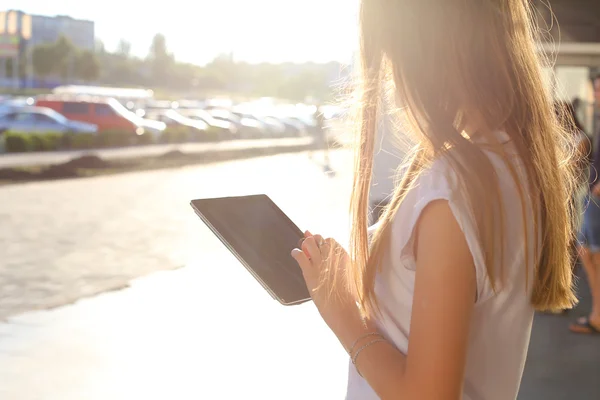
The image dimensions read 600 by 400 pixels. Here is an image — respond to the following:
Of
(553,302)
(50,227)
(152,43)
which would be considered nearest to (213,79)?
(152,43)

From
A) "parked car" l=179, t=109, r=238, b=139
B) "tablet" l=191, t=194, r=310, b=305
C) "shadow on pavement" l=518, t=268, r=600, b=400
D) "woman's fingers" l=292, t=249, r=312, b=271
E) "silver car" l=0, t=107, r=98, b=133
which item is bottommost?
"parked car" l=179, t=109, r=238, b=139

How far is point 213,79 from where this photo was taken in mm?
27016

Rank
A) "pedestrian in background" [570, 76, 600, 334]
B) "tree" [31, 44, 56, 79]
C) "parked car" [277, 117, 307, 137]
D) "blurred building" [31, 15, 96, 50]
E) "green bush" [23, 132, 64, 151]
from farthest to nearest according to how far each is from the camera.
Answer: "parked car" [277, 117, 307, 137], "tree" [31, 44, 56, 79], "blurred building" [31, 15, 96, 50], "green bush" [23, 132, 64, 151], "pedestrian in background" [570, 76, 600, 334]

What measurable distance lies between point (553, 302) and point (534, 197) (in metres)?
0.20

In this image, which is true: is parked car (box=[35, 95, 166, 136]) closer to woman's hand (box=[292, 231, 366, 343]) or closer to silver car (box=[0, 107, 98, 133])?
silver car (box=[0, 107, 98, 133])

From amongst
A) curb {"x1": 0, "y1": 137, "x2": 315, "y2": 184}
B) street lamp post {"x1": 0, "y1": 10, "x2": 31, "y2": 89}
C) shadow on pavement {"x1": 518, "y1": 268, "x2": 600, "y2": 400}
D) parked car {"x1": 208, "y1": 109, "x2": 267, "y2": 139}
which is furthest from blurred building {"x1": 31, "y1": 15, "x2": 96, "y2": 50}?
shadow on pavement {"x1": 518, "y1": 268, "x2": 600, "y2": 400}

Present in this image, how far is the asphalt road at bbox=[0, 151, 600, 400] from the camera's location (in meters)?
3.98

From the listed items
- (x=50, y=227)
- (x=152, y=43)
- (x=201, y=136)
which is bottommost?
(x=201, y=136)

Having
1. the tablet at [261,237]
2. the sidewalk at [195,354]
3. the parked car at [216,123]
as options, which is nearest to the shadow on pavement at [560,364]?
the sidewalk at [195,354]

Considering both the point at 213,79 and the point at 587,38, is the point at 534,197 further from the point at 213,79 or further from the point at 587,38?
the point at 213,79

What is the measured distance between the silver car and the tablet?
17982mm

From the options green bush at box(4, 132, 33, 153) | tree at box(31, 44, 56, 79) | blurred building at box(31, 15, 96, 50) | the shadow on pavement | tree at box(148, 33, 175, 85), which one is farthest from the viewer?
tree at box(148, 33, 175, 85)

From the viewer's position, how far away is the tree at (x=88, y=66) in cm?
2142

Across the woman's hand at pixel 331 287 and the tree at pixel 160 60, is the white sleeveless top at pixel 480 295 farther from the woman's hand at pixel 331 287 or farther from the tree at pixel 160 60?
the tree at pixel 160 60
